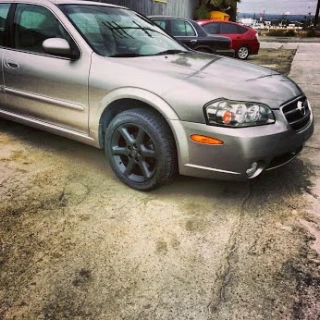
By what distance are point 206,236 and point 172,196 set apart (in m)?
0.58

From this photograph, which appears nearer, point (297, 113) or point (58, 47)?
point (297, 113)

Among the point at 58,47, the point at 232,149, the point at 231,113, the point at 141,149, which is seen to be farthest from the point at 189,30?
the point at 232,149

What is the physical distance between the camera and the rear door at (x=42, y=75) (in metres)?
3.00

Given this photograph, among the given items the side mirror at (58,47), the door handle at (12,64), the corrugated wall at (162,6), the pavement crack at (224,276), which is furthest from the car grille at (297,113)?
the corrugated wall at (162,6)

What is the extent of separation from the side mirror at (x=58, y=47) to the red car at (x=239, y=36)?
382 inches

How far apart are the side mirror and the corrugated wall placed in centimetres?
794

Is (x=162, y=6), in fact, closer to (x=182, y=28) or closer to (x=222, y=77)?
(x=182, y=28)

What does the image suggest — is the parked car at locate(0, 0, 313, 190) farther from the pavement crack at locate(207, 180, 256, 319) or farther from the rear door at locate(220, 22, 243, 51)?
the rear door at locate(220, 22, 243, 51)

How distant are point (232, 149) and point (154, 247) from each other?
833 millimetres

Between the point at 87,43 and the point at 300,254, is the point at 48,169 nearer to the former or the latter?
the point at 87,43

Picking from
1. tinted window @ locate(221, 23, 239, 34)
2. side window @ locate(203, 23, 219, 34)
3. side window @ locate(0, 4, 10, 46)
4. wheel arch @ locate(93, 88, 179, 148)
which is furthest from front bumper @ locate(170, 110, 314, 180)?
tinted window @ locate(221, 23, 239, 34)

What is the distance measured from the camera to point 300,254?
6.99 ft

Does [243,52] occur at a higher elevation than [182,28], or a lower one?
lower

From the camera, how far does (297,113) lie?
109 inches
